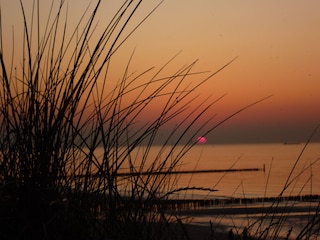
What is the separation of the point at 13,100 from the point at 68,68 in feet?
0.79

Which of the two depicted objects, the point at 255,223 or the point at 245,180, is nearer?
the point at 255,223

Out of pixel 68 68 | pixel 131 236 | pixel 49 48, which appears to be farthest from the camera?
A: pixel 49 48

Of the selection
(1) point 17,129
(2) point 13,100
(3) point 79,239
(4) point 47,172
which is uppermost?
(2) point 13,100

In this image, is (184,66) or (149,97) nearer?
(149,97)

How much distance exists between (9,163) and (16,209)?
0.81ft

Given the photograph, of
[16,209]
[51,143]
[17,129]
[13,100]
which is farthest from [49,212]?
[13,100]

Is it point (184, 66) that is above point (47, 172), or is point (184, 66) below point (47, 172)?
above

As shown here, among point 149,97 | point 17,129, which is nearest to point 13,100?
point 17,129

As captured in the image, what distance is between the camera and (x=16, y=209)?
1.58m

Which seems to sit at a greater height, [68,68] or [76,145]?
[68,68]

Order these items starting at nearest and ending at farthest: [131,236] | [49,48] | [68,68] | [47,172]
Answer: [131,236]
[47,172]
[68,68]
[49,48]

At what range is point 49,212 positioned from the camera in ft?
5.28

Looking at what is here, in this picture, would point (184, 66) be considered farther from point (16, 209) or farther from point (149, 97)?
point (16, 209)

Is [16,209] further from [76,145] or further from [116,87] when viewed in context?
[116,87]
